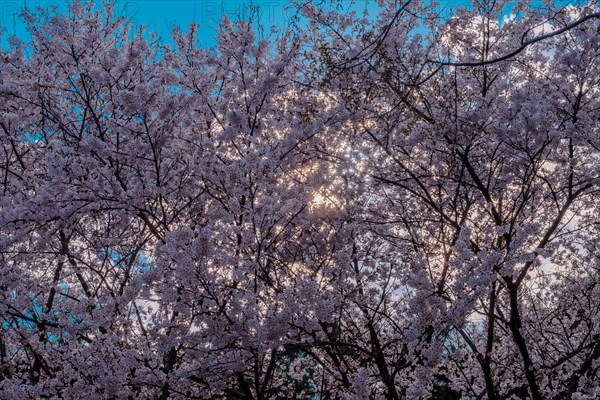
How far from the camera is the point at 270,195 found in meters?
7.02

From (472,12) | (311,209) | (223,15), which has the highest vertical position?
(472,12)

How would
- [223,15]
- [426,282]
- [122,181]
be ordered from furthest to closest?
1. [223,15]
2. [122,181]
3. [426,282]

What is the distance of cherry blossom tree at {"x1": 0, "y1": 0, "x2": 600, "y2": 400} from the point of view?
18.0 ft

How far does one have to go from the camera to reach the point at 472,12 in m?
9.06

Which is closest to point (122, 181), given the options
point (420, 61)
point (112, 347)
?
point (112, 347)

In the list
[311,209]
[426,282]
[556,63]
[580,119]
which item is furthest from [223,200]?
[556,63]

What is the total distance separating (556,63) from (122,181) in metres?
7.00

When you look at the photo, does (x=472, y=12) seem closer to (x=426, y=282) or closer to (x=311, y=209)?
(x=311, y=209)

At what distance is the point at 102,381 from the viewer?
5406 millimetres

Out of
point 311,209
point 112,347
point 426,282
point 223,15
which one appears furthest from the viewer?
point 223,15

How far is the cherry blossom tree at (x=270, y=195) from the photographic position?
5484mm

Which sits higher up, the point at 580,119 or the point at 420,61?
the point at 420,61

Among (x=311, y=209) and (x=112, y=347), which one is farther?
(x=311, y=209)

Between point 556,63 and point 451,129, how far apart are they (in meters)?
2.80
